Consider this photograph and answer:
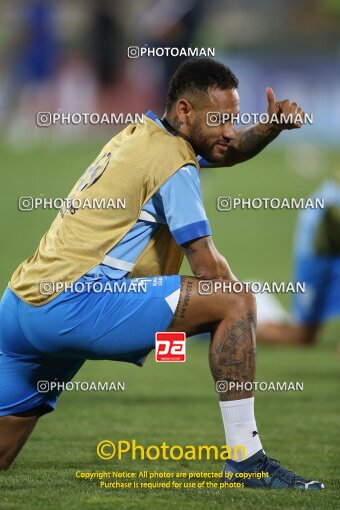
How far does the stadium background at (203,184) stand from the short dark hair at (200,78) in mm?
1610

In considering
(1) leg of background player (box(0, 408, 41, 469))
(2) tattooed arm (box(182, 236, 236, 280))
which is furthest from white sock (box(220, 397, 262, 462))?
(1) leg of background player (box(0, 408, 41, 469))

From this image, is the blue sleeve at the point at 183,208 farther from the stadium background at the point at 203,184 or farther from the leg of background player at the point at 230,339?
the stadium background at the point at 203,184

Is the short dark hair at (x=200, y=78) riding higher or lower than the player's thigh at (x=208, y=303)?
higher

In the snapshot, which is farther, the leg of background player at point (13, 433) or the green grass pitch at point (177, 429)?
the leg of background player at point (13, 433)

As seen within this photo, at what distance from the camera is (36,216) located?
17.8 meters

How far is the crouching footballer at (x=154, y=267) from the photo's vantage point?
4.60 meters

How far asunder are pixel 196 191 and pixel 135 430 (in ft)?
6.19

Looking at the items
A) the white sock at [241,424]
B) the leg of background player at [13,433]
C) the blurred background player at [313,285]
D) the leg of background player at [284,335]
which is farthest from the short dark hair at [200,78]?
the leg of background player at [284,335]

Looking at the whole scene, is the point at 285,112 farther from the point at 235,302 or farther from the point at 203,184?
the point at 203,184

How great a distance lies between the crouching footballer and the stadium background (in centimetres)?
51

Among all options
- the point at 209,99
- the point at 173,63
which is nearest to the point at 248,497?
the point at 209,99

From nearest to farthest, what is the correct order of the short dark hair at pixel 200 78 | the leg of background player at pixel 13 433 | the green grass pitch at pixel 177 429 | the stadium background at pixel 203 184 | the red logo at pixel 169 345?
1. the green grass pitch at pixel 177 429
2. the red logo at pixel 169 345
3. the short dark hair at pixel 200 78
4. the leg of background player at pixel 13 433
5. the stadium background at pixel 203 184

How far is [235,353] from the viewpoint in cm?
459

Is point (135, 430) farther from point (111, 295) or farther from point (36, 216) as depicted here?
point (36, 216)
